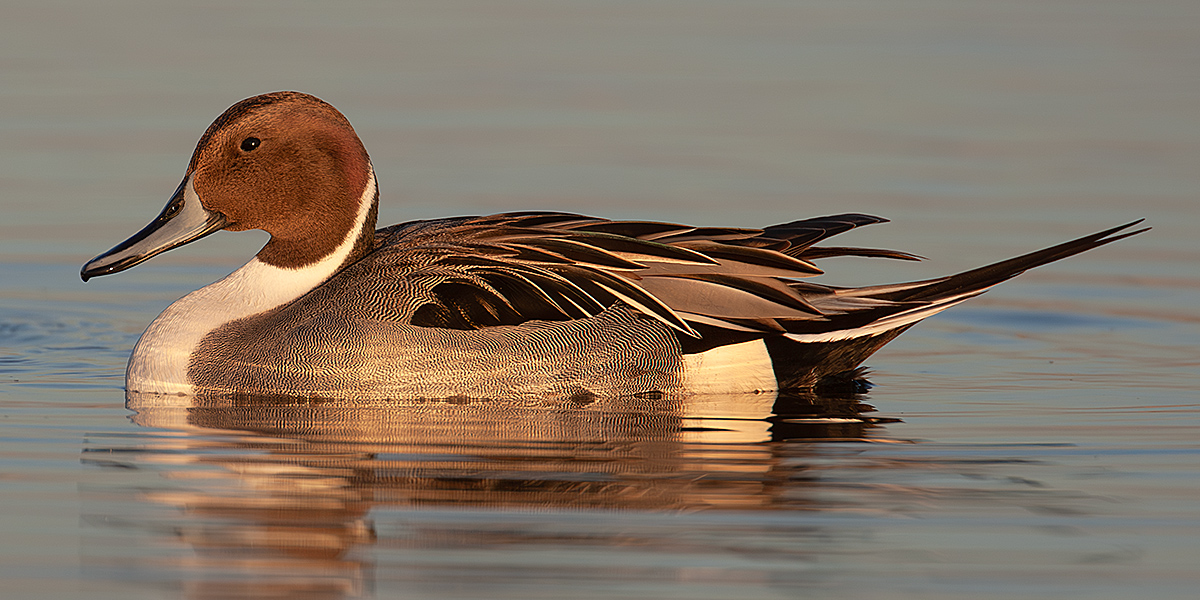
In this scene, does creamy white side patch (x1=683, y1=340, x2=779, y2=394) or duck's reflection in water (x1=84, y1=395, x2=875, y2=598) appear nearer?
duck's reflection in water (x1=84, y1=395, x2=875, y2=598)

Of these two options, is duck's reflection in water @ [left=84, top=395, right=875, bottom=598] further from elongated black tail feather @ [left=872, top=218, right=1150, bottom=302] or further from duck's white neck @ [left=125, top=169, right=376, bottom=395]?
elongated black tail feather @ [left=872, top=218, right=1150, bottom=302]

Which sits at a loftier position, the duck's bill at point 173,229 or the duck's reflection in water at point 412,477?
the duck's bill at point 173,229

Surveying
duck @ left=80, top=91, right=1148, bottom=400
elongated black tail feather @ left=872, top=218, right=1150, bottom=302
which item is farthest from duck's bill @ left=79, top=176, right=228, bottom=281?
elongated black tail feather @ left=872, top=218, right=1150, bottom=302

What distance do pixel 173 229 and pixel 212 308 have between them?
0.39 metres

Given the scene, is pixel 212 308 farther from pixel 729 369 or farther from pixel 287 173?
pixel 729 369

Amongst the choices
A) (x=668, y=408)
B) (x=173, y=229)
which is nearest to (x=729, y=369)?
(x=668, y=408)

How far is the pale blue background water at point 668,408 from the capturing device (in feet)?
16.9

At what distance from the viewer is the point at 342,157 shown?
25.4ft

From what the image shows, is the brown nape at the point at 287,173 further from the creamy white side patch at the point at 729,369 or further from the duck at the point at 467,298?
the creamy white side patch at the point at 729,369

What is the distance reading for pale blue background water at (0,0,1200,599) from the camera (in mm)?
5156

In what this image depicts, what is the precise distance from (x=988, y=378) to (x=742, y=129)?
19.7 feet

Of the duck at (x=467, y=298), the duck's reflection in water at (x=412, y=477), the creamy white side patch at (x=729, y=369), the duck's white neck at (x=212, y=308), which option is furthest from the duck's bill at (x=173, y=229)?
the creamy white side patch at (x=729, y=369)

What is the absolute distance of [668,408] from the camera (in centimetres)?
735

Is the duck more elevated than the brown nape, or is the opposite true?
the brown nape
